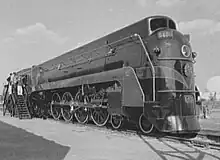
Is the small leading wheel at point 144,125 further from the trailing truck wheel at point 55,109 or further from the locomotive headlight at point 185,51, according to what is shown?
the trailing truck wheel at point 55,109

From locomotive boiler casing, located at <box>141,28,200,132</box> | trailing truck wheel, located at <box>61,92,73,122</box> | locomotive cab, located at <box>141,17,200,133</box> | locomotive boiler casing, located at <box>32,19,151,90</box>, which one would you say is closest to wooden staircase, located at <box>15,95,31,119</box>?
locomotive boiler casing, located at <box>32,19,151,90</box>

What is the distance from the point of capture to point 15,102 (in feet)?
73.1

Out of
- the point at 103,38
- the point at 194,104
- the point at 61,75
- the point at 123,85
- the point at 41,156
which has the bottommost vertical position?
the point at 41,156

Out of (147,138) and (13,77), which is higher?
(13,77)

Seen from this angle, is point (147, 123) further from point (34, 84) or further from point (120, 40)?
point (34, 84)

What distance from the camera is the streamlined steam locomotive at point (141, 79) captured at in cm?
914

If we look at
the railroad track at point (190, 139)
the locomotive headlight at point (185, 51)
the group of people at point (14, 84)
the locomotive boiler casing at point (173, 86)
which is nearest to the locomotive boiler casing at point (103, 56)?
the locomotive boiler casing at point (173, 86)

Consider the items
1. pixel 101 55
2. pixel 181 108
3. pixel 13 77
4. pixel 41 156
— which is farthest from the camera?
pixel 13 77

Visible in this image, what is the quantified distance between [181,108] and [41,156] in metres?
4.64

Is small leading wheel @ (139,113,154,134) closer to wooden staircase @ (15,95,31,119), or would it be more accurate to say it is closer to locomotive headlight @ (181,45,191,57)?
locomotive headlight @ (181,45,191,57)

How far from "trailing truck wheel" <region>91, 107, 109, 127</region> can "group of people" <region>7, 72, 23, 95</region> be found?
1062cm

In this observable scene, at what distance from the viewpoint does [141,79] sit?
9.85 meters

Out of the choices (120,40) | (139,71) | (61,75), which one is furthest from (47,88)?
(139,71)

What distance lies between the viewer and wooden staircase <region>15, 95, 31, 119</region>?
20.3 meters
